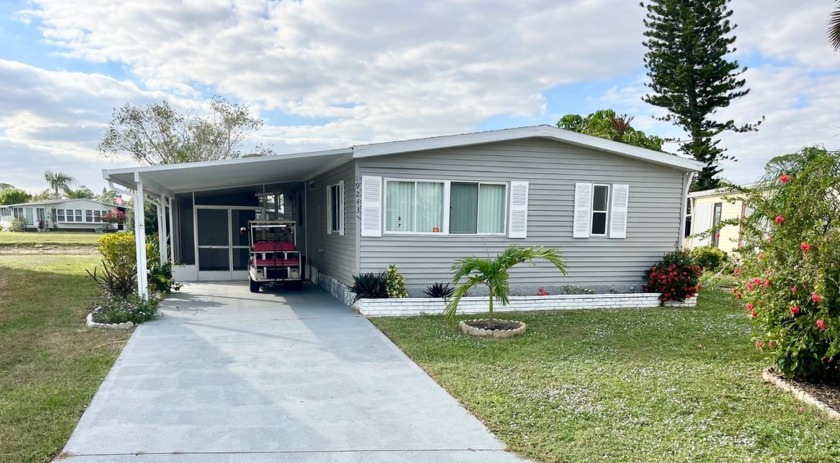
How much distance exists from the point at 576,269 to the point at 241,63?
14.1 metres

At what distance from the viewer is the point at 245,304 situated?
8.68 meters

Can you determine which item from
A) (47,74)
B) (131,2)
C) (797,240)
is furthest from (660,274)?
(47,74)

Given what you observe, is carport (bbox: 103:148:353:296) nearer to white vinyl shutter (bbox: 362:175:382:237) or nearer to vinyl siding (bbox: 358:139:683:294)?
white vinyl shutter (bbox: 362:175:382:237)

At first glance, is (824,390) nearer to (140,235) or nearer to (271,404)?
(271,404)

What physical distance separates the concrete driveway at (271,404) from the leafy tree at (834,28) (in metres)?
10.5

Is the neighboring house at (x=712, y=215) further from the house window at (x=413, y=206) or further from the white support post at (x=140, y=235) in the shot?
the white support post at (x=140, y=235)

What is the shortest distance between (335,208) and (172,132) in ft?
62.8

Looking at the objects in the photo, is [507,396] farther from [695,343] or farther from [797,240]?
[695,343]

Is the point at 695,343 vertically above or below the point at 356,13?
below

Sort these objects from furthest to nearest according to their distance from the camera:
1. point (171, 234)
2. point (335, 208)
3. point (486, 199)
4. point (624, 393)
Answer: point (171, 234)
point (335, 208)
point (486, 199)
point (624, 393)

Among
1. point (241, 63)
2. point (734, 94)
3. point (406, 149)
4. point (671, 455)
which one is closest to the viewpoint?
point (671, 455)

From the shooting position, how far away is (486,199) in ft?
29.5

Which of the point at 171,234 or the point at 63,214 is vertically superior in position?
the point at 171,234

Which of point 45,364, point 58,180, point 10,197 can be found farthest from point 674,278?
point 58,180
